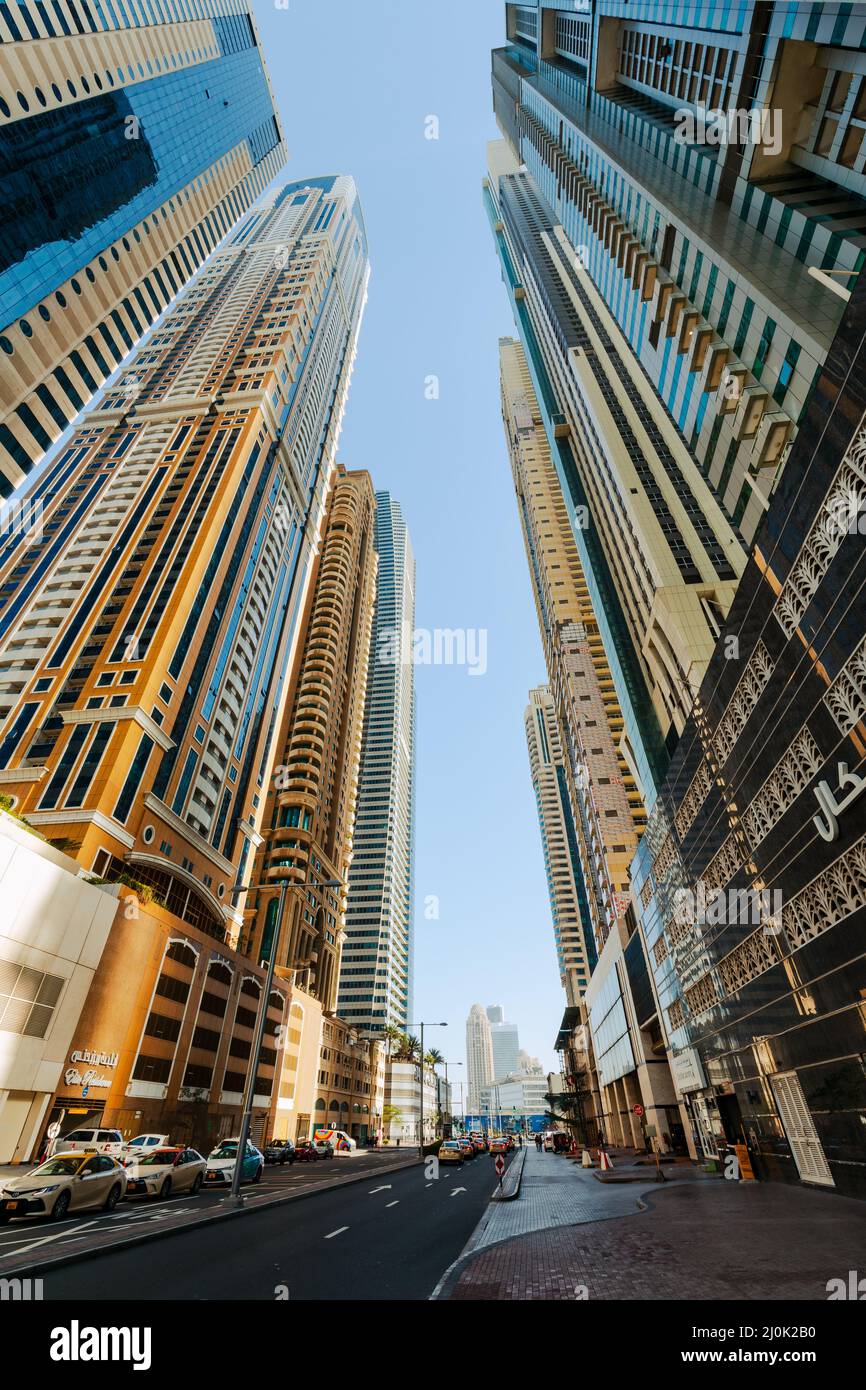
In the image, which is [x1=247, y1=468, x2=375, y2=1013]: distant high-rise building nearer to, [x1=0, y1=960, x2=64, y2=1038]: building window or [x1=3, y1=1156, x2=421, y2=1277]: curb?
[x1=0, y1=960, x2=64, y2=1038]: building window

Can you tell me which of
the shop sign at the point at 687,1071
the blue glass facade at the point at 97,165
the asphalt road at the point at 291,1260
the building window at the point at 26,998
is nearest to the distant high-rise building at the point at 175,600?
the building window at the point at 26,998

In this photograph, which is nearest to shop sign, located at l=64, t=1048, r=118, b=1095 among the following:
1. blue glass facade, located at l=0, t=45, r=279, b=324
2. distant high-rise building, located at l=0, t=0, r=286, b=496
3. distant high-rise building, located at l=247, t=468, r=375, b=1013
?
distant high-rise building, located at l=247, t=468, r=375, b=1013

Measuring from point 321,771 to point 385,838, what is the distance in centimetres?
5605

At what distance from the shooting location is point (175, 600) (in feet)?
203

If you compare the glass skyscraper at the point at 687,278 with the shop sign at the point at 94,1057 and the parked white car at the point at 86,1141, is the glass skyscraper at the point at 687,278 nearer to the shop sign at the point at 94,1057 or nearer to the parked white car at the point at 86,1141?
the parked white car at the point at 86,1141

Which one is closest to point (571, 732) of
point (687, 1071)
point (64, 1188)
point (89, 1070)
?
point (687, 1071)

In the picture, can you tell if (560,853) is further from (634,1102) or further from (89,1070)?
(89,1070)

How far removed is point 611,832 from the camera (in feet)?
235

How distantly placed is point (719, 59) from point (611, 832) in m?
63.5

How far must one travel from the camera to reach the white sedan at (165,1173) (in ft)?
58.3

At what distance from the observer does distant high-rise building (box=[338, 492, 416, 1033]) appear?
5074 inches

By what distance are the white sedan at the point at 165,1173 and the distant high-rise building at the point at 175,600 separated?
92.9 ft
